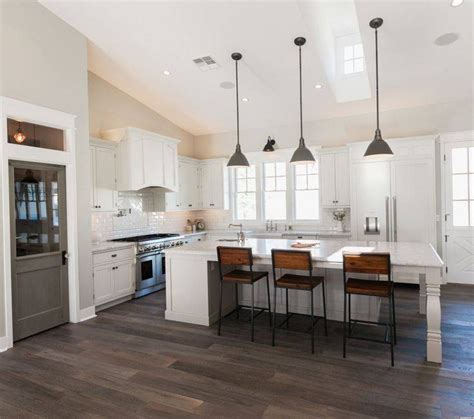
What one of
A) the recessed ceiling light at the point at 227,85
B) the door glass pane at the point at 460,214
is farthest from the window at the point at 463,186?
the recessed ceiling light at the point at 227,85

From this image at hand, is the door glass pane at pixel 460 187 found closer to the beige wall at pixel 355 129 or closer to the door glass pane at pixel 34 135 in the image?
the beige wall at pixel 355 129

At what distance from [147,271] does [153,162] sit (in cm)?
196

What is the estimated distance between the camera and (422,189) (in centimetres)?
557

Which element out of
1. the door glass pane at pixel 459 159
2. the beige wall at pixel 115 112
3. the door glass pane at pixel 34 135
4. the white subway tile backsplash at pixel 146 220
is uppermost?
the beige wall at pixel 115 112

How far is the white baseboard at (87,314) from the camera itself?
4.41 m

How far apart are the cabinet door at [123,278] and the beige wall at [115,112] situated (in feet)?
7.52

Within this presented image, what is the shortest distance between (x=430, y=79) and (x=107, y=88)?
5312 millimetres

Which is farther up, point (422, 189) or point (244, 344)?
point (422, 189)

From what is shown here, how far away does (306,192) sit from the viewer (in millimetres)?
7016

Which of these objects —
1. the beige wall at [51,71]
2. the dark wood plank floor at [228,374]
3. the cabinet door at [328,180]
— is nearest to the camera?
the dark wood plank floor at [228,374]

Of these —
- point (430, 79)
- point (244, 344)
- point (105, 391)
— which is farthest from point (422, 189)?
point (105, 391)

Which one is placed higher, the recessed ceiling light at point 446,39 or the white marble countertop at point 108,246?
the recessed ceiling light at point 446,39

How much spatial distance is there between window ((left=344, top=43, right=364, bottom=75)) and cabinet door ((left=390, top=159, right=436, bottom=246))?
1.73 m

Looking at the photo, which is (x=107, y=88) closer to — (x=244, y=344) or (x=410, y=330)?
(x=244, y=344)
